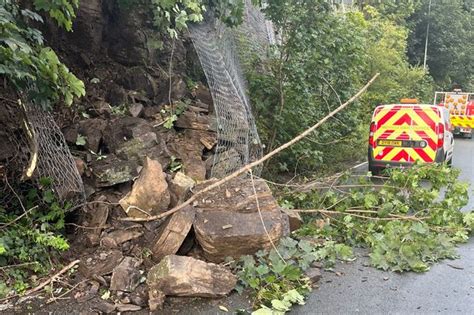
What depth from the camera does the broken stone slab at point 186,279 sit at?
364 centimetres

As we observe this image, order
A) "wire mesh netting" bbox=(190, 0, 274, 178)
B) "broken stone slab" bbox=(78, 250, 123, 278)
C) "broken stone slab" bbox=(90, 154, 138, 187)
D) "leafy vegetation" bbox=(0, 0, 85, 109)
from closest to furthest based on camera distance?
"leafy vegetation" bbox=(0, 0, 85, 109)
"broken stone slab" bbox=(78, 250, 123, 278)
"broken stone slab" bbox=(90, 154, 138, 187)
"wire mesh netting" bbox=(190, 0, 274, 178)

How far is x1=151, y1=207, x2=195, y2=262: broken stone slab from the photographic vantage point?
4207 millimetres

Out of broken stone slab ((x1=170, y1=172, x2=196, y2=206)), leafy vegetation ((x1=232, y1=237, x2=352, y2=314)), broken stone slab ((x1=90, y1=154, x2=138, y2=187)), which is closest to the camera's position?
leafy vegetation ((x1=232, y1=237, x2=352, y2=314))

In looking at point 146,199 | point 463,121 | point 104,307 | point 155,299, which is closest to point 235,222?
point 146,199

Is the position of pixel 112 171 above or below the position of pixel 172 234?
above

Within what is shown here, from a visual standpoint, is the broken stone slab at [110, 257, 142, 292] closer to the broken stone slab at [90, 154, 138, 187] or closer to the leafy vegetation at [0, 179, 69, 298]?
the leafy vegetation at [0, 179, 69, 298]

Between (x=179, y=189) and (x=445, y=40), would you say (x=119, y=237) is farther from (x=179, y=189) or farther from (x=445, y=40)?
(x=445, y=40)

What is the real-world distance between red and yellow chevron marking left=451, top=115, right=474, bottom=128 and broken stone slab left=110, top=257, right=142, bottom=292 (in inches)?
708

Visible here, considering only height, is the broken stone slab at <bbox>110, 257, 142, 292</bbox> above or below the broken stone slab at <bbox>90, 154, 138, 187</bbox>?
below

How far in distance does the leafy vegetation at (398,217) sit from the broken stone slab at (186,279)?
5.56ft

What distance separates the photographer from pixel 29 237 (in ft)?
13.7

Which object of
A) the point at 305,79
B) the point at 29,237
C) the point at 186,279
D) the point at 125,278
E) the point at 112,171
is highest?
the point at 305,79

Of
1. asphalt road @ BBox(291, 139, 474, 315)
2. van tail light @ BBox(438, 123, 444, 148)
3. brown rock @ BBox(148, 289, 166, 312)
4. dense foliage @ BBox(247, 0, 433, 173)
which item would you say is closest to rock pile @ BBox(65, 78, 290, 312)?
brown rock @ BBox(148, 289, 166, 312)

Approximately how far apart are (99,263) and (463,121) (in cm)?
1814
